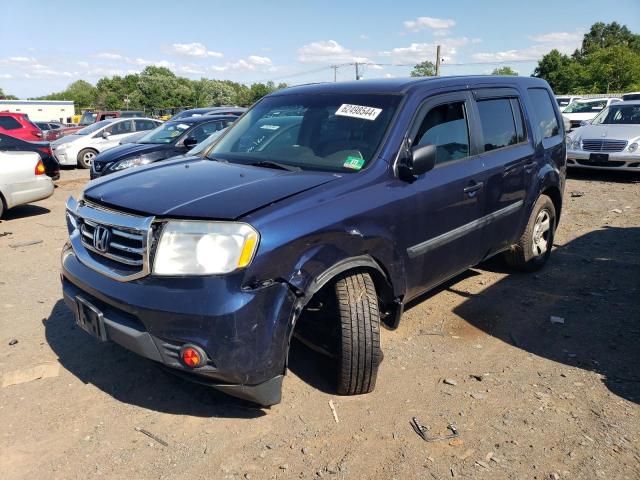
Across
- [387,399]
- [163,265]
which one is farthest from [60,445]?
[387,399]

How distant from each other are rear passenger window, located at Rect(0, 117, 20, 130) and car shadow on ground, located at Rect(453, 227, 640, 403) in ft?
53.3

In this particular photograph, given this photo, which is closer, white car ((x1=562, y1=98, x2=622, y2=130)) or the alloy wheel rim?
the alloy wheel rim

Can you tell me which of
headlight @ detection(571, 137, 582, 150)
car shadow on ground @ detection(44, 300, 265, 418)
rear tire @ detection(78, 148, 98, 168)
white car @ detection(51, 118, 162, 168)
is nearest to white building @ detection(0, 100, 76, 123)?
white car @ detection(51, 118, 162, 168)

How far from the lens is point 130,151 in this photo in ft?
32.3

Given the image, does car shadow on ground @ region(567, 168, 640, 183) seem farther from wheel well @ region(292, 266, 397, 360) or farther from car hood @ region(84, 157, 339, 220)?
car hood @ region(84, 157, 339, 220)

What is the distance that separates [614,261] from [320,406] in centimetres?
435

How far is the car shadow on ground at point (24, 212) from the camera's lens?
8734mm

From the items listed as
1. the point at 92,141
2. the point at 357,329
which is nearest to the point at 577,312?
the point at 357,329

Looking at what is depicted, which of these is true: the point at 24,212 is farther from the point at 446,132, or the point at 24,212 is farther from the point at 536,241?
the point at 536,241

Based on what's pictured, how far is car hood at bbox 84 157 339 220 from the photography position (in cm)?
263

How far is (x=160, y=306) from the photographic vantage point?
2.50 metres

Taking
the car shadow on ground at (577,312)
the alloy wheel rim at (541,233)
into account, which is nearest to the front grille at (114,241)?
the car shadow on ground at (577,312)

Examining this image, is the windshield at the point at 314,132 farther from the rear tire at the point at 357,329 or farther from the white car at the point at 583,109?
the white car at the point at 583,109

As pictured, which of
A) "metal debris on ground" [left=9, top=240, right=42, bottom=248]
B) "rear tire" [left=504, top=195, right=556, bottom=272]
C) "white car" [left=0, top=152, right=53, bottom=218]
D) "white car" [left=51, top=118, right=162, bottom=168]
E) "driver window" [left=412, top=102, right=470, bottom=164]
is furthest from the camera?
"white car" [left=51, top=118, right=162, bottom=168]
